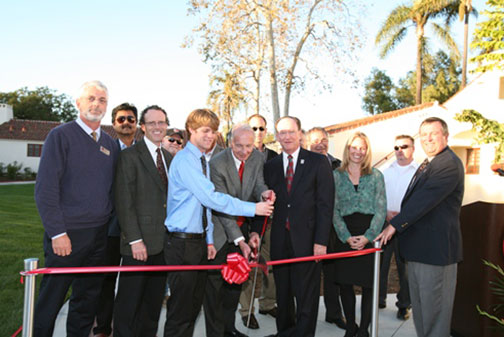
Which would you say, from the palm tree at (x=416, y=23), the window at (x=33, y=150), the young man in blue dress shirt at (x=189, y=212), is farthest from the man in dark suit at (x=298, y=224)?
the window at (x=33, y=150)

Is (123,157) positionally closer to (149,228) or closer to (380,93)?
(149,228)

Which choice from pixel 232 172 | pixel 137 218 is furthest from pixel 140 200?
pixel 232 172

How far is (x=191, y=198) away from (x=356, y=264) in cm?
183

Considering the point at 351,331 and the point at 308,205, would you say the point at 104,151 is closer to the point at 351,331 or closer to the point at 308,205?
the point at 308,205

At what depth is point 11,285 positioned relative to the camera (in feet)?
19.4

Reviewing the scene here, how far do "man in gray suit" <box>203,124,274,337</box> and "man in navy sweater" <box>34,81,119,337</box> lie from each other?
36.7 inches

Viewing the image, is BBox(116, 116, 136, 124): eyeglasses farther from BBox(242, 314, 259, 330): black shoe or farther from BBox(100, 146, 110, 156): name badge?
BBox(242, 314, 259, 330): black shoe

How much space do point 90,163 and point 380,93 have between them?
4040 centimetres

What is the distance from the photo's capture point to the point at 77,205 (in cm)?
331

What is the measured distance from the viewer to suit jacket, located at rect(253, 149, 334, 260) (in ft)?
12.7

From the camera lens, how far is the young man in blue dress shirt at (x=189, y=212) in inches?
126

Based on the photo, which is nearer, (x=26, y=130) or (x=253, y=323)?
(x=253, y=323)

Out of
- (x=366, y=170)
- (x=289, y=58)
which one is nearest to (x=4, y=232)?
(x=366, y=170)

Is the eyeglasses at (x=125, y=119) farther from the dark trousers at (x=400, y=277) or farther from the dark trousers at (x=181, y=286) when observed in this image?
the dark trousers at (x=400, y=277)
